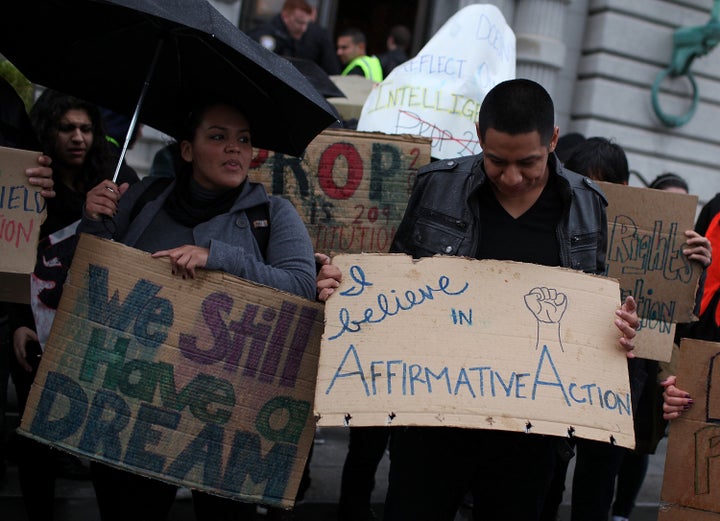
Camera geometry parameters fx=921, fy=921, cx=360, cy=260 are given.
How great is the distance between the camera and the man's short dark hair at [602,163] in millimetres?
4012

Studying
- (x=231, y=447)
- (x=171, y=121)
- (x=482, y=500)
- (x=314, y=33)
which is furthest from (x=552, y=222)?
(x=314, y=33)

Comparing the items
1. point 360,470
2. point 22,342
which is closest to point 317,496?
point 360,470

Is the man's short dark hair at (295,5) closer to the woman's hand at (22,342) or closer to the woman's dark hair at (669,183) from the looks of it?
the woman's dark hair at (669,183)

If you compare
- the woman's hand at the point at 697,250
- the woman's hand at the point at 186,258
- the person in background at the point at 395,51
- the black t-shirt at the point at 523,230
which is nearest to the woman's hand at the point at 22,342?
the woman's hand at the point at 186,258

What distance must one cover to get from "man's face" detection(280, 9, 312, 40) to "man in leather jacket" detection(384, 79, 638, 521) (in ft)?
16.1

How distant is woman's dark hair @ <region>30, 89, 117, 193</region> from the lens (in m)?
3.92

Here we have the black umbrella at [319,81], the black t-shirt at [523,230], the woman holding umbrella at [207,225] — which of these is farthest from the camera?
the black umbrella at [319,81]

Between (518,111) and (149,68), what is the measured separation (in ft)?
4.26

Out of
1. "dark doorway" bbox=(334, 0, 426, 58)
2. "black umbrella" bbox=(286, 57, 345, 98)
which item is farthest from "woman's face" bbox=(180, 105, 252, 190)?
"dark doorway" bbox=(334, 0, 426, 58)

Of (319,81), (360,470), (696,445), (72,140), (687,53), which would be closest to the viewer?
(696,445)

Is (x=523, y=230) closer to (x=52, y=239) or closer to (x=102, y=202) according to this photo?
(x=102, y=202)

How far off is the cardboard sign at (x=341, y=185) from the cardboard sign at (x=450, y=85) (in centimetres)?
44

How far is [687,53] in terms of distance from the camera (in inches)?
403

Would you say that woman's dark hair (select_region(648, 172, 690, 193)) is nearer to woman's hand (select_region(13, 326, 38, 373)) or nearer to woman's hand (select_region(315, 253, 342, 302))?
woman's hand (select_region(315, 253, 342, 302))
